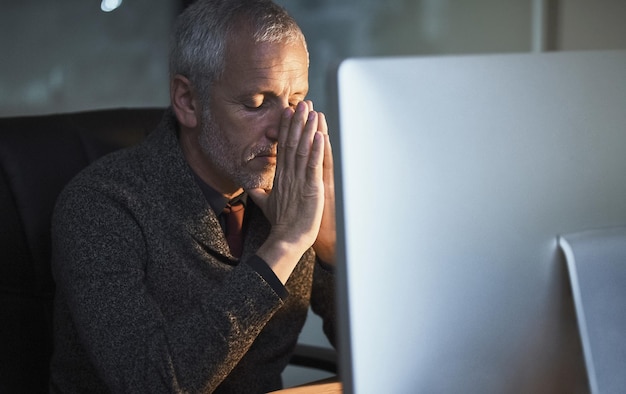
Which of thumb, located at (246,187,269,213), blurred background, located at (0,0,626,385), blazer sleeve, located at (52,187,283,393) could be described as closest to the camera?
blazer sleeve, located at (52,187,283,393)

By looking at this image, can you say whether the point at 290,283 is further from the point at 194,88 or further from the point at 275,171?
the point at 194,88

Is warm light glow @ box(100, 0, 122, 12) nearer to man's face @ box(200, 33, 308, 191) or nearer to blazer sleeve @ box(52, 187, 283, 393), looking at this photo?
man's face @ box(200, 33, 308, 191)

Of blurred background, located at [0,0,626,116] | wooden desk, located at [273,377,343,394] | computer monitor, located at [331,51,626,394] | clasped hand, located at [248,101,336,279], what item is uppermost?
blurred background, located at [0,0,626,116]

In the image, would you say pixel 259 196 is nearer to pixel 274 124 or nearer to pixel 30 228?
pixel 274 124

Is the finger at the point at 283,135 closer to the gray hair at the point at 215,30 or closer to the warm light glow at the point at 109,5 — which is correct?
the gray hair at the point at 215,30

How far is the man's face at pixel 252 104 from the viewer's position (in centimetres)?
144

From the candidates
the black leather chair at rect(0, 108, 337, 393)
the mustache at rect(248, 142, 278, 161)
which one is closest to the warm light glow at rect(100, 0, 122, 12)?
the black leather chair at rect(0, 108, 337, 393)

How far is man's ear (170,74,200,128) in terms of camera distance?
1536 mm

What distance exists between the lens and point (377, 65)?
666 millimetres

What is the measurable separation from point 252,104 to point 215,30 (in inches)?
5.4

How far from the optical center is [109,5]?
2246 mm

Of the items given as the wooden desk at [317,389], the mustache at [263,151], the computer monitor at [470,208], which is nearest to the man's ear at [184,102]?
the mustache at [263,151]

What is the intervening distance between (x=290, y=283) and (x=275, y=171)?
277 mm

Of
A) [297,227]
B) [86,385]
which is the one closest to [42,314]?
[86,385]
